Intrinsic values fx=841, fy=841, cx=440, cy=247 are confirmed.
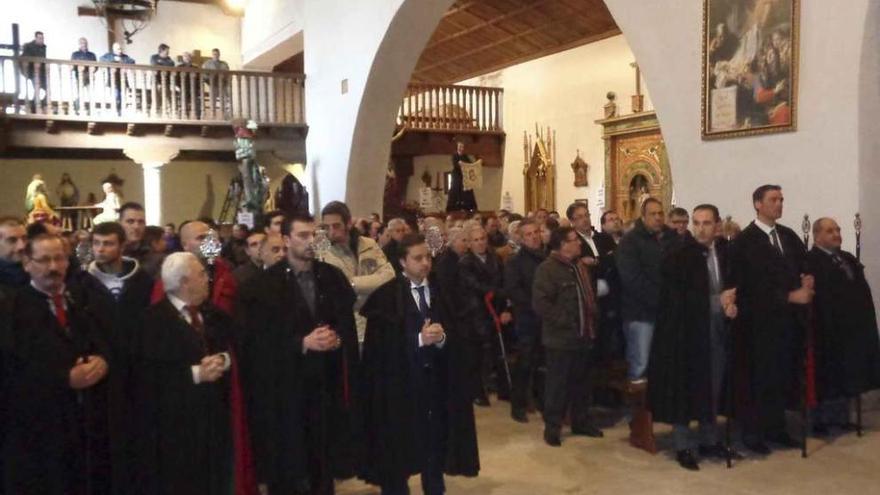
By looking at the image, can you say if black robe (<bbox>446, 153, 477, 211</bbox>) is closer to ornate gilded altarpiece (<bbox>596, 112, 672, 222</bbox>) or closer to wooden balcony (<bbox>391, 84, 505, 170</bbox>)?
wooden balcony (<bbox>391, 84, 505, 170</bbox>)

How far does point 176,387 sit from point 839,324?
4.61 metres

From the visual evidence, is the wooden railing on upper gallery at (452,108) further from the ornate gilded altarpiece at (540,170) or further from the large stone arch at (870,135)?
the large stone arch at (870,135)

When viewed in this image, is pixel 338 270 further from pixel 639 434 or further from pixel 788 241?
pixel 788 241

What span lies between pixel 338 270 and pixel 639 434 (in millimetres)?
2636

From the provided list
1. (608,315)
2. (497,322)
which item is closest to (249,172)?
(497,322)

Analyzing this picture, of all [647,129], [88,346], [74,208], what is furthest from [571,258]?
[74,208]

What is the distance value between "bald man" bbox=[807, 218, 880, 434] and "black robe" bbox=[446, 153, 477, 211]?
34.2 ft

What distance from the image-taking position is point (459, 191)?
16.5 m

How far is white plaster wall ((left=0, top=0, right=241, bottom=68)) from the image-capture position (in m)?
18.8

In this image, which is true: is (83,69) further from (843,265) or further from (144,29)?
(843,265)

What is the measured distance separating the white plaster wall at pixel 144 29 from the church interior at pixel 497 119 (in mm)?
46

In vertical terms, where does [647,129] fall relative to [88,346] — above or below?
above

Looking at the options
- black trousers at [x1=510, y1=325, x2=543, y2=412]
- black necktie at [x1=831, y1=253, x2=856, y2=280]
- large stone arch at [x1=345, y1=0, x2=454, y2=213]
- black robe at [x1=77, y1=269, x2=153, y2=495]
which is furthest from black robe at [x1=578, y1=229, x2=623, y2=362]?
large stone arch at [x1=345, y1=0, x2=454, y2=213]

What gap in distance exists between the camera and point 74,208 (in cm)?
1769
